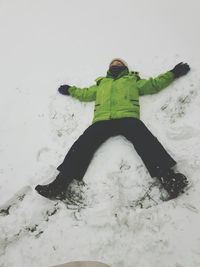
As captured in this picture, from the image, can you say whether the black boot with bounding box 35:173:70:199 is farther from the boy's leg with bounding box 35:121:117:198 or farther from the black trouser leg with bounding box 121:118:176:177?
the black trouser leg with bounding box 121:118:176:177

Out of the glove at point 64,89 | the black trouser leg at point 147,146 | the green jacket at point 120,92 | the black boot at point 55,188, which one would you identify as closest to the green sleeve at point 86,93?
the green jacket at point 120,92

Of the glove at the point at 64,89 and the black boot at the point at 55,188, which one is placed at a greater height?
the glove at the point at 64,89

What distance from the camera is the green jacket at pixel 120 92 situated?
3.59 m

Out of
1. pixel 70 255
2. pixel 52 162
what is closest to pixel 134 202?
pixel 70 255

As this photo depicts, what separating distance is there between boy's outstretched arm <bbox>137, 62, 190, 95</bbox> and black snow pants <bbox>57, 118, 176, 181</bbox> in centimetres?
55

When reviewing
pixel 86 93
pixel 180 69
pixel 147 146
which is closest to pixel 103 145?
pixel 147 146

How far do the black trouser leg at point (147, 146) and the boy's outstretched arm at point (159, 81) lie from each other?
553mm

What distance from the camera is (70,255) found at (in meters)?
2.72

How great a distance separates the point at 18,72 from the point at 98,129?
2153mm

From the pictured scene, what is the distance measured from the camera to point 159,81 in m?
3.80

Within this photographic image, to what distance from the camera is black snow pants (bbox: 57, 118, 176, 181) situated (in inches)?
120

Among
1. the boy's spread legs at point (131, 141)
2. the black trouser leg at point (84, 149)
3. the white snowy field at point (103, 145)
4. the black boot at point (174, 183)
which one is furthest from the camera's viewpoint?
the black trouser leg at point (84, 149)

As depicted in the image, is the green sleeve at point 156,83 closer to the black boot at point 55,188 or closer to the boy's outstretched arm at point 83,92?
the boy's outstretched arm at point 83,92

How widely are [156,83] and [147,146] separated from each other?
0.95m
